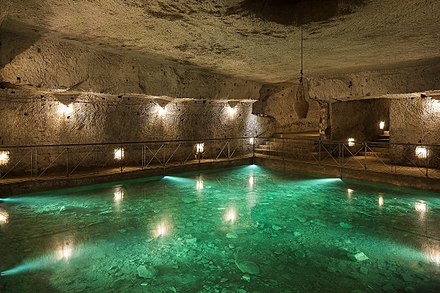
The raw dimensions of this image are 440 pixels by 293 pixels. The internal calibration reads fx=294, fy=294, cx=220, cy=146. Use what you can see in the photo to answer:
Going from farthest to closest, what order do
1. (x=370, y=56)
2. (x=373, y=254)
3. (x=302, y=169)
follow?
1. (x=302, y=169)
2. (x=370, y=56)
3. (x=373, y=254)

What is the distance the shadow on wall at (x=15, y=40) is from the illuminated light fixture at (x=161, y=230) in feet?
14.6

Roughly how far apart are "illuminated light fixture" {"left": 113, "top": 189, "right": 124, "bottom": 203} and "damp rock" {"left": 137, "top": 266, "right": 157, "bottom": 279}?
124 inches

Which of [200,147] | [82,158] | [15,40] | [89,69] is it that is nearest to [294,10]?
[89,69]

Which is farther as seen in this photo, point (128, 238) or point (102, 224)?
point (102, 224)

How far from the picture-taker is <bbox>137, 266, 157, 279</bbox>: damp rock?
3170mm

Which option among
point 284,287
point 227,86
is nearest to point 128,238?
point 284,287

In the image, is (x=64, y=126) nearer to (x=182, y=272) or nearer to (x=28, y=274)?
(x=28, y=274)

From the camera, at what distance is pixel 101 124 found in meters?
8.77

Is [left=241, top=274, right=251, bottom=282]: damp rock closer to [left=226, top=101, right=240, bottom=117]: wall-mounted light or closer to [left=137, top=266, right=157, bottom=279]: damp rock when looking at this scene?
[left=137, top=266, right=157, bottom=279]: damp rock

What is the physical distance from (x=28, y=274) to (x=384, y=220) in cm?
521

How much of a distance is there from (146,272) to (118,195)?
3.78 m

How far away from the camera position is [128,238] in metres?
4.26

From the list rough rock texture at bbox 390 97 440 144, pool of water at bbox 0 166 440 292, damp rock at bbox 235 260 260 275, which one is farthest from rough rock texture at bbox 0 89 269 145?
damp rock at bbox 235 260 260 275

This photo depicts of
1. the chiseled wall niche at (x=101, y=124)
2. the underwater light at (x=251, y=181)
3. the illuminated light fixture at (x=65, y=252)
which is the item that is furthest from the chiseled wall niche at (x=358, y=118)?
the illuminated light fixture at (x=65, y=252)
